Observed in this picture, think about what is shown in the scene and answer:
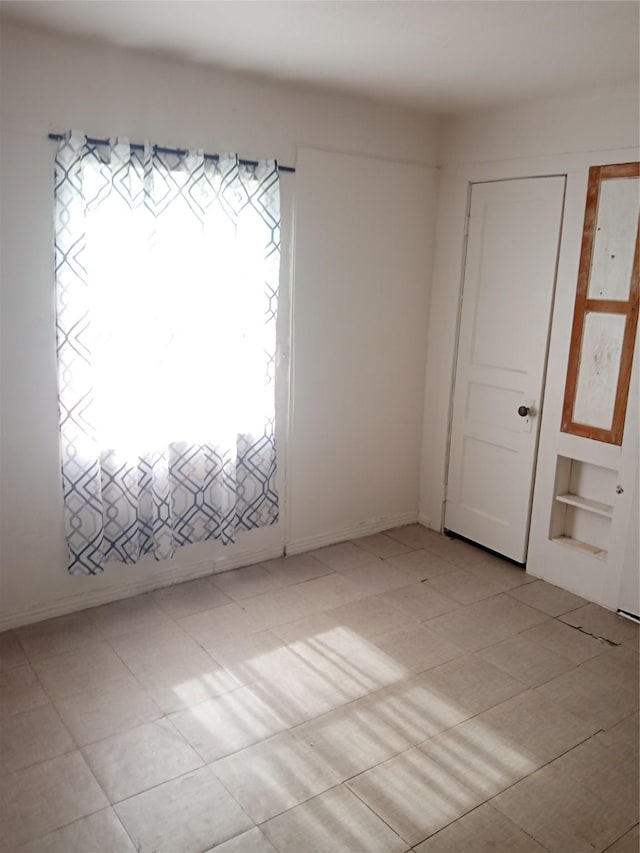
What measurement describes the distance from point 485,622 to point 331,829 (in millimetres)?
1492

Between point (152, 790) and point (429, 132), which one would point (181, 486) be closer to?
point (152, 790)

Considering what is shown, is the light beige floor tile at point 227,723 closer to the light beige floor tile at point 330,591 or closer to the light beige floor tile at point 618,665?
the light beige floor tile at point 330,591

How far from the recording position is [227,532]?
3719mm

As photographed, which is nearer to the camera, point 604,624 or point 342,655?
point 342,655

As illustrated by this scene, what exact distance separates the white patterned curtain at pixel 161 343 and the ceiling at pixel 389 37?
466 millimetres

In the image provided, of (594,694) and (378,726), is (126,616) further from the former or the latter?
(594,694)

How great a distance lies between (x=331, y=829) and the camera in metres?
2.15

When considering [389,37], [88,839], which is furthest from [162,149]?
[88,839]

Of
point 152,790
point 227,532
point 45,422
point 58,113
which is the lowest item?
point 152,790

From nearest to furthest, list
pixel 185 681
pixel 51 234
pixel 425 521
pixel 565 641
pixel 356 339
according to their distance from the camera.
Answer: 1. pixel 185 681
2. pixel 51 234
3. pixel 565 641
4. pixel 356 339
5. pixel 425 521

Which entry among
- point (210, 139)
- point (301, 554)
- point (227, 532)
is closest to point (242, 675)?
point (227, 532)

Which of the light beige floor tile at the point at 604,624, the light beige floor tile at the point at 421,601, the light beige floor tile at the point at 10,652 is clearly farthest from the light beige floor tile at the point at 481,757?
the light beige floor tile at the point at 10,652

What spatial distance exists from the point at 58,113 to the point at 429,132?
2158mm

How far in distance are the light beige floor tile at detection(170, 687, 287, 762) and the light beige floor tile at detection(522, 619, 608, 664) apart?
4.33 feet
